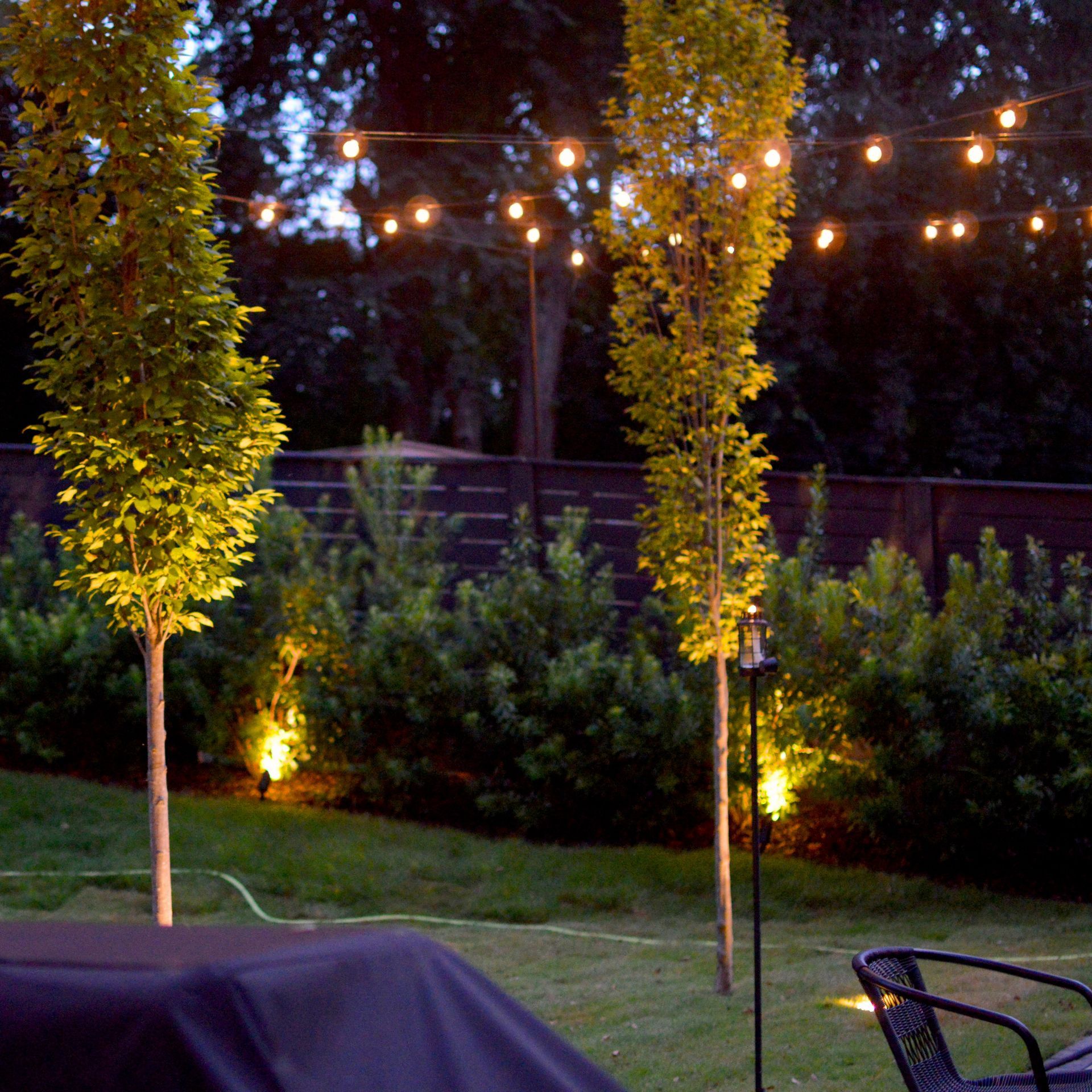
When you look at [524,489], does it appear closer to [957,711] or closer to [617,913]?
[617,913]

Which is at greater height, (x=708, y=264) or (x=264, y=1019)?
(x=708, y=264)

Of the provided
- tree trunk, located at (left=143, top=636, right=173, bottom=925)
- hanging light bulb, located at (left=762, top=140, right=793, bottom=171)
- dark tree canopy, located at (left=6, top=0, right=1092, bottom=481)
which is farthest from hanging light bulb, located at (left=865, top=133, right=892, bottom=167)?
dark tree canopy, located at (left=6, top=0, right=1092, bottom=481)

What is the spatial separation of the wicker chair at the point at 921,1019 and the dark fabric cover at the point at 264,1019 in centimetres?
123

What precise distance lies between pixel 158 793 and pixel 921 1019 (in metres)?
3.08

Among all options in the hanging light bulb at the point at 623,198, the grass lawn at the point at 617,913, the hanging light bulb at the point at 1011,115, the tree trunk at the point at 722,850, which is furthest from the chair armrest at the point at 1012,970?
the hanging light bulb at the point at 1011,115

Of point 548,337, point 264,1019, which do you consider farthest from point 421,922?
point 548,337

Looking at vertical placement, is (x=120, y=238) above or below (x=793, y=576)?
above

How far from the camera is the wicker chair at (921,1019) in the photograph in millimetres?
3436

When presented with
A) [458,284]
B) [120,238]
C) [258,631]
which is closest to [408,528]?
[258,631]

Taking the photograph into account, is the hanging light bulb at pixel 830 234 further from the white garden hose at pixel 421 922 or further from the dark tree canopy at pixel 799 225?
the dark tree canopy at pixel 799 225

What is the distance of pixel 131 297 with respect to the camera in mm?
5047

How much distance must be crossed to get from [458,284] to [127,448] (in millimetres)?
17484

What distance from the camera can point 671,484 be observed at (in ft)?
21.2

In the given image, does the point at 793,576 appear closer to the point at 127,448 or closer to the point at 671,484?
the point at 671,484
